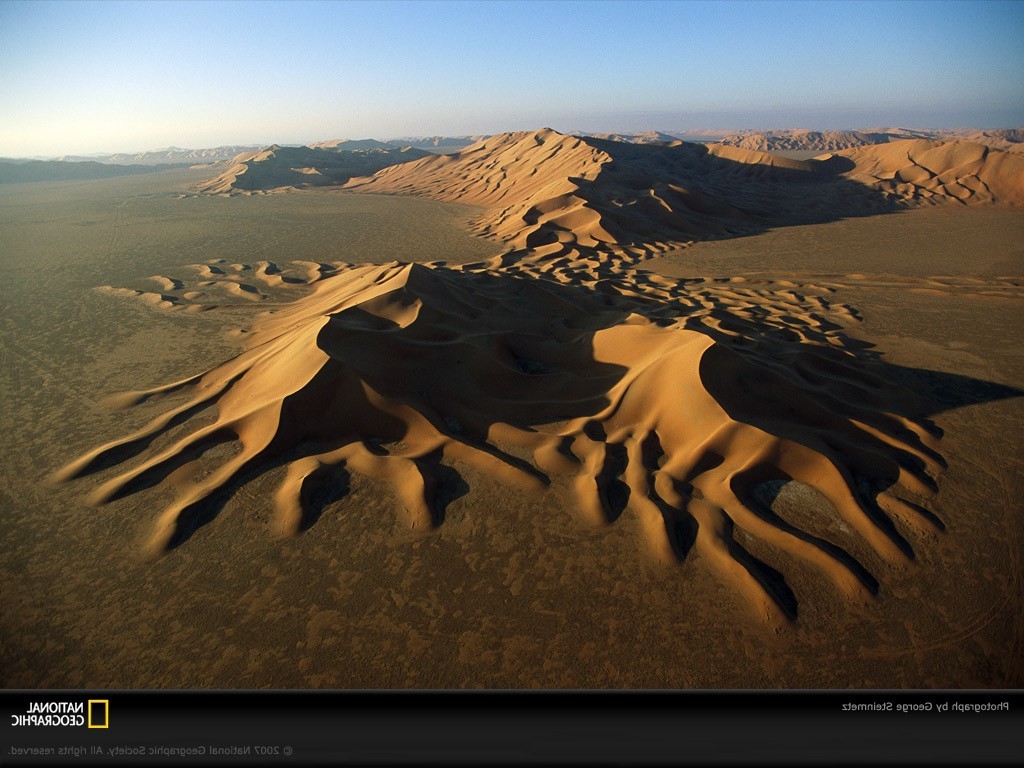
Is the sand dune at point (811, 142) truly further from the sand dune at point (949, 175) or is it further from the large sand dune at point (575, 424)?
the large sand dune at point (575, 424)

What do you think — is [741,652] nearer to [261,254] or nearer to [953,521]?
[953,521]

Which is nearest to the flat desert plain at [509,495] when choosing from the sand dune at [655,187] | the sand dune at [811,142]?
the sand dune at [655,187]

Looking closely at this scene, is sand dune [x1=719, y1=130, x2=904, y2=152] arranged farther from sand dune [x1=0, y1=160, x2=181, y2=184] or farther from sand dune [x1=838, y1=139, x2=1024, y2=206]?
sand dune [x1=0, y1=160, x2=181, y2=184]

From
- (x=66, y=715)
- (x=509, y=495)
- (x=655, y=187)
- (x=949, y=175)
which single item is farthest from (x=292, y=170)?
(x=66, y=715)

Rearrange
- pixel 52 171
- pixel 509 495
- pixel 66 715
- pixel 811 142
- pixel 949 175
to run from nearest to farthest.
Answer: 1. pixel 66 715
2. pixel 509 495
3. pixel 949 175
4. pixel 52 171
5. pixel 811 142

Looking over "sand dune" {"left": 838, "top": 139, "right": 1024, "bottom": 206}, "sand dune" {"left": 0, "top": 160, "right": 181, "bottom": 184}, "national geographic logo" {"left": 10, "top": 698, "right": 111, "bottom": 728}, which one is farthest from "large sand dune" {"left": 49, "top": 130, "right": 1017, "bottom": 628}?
"sand dune" {"left": 0, "top": 160, "right": 181, "bottom": 184}

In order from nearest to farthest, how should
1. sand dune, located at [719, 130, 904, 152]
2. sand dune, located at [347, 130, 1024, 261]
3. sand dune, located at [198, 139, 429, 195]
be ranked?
sand dune, located at [347, 130, 1024, 261], sand dune, located at [198, 139, 429, 195], sand dune, located at [719, 130, 904, 152]

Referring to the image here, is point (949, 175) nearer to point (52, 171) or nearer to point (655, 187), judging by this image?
point (655, 187)
